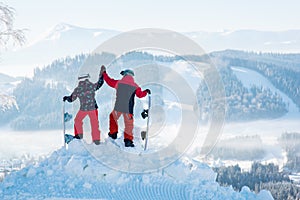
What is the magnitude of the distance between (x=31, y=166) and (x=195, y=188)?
4142 millimetres

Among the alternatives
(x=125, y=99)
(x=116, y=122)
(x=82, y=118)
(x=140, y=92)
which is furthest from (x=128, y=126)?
(x=82, y=118)

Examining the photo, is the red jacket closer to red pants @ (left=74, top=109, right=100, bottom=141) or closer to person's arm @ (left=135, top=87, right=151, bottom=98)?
person's arm @ (left=135, top=87, right=151, bottom=98)

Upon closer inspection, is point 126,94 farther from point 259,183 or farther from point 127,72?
point 259,183

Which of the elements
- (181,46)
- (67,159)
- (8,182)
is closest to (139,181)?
(67,159)

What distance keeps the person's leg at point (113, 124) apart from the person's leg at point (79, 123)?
74cm

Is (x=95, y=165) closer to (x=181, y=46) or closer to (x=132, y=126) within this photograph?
(x=132, y=126)

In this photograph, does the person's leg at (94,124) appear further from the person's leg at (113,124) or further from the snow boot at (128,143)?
the snow boot at (128,143)

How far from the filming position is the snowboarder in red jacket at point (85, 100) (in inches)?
632

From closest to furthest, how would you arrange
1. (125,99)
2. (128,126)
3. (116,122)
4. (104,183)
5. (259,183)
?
(104,183) < (128,126) < (125,99) < (116,122) < (259,183)

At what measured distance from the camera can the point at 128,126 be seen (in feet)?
52.3

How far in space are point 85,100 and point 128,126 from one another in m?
1.37

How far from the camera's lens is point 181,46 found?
17.4m

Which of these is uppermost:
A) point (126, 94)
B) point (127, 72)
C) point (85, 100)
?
point (127, 72)

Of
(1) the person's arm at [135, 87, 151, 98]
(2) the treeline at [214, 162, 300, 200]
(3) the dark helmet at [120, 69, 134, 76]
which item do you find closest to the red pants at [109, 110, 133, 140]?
(1) the person's arm at [135, 87, 151, 98]
